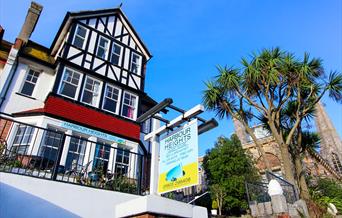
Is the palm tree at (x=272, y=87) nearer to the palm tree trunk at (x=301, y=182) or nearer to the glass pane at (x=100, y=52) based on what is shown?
the palm tree trunk at (x=301, y=182)

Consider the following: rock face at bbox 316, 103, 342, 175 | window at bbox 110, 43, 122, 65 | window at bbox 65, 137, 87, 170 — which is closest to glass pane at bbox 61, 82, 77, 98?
window at bbox 65, 137, 87, 170

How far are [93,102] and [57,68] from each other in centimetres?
233

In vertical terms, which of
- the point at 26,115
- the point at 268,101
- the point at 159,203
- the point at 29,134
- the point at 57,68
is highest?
the point at 57,68

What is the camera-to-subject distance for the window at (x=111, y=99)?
1260 cm

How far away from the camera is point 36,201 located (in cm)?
423

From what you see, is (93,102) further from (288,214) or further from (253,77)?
(288,214)

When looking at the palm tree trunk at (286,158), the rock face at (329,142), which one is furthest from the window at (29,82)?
the rock face at (329,142)

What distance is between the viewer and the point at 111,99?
42.3ft

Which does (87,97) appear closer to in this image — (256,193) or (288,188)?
(256,193)

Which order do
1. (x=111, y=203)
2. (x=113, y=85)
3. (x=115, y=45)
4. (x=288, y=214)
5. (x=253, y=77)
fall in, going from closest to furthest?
(x=111, y=203) < (x=288, y=214) < (x=253, y=77) < (x=113, y=85) < (x=115, y=45)

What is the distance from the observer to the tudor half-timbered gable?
12.1m

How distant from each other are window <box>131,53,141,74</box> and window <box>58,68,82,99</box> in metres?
3.72

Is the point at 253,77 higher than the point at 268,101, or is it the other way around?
the point at 253,77

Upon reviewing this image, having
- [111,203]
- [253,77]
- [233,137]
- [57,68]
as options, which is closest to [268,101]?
[253,77]
